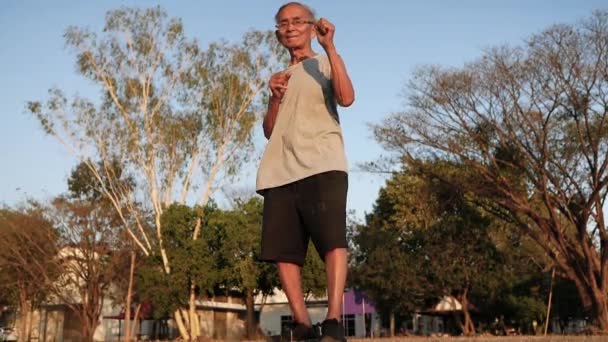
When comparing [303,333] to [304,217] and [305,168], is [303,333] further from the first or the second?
[305,168]

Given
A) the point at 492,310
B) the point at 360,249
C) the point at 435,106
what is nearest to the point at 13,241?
the point at 360,249

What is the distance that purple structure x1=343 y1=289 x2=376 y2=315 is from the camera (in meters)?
39.1

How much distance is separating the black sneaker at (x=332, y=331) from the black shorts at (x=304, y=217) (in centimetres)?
32

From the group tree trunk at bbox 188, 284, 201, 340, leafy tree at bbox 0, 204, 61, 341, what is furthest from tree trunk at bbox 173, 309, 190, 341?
leafy tree at bbox 0, 204, 61, 341

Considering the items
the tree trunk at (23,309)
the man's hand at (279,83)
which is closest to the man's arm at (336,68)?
the man's hand at (279,83)

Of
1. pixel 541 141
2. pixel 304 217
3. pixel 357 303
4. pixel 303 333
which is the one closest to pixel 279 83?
pixel 304 217

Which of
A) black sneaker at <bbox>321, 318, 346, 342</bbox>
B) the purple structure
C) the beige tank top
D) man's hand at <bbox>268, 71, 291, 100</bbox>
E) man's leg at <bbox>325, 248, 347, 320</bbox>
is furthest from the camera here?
the purple structure

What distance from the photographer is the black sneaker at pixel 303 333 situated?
2.92 m

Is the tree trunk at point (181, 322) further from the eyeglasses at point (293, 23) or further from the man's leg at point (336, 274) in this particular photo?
the man's leg at point (336, 274)

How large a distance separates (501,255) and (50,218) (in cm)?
2322

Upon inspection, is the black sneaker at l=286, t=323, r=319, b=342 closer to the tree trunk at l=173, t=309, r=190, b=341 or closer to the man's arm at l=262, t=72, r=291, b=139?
the man's arm at l=262, t=72, r=291, b=139

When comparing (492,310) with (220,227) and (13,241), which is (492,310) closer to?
(220,227)


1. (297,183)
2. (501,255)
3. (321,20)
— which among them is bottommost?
(297,183)

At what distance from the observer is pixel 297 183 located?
3020mm
